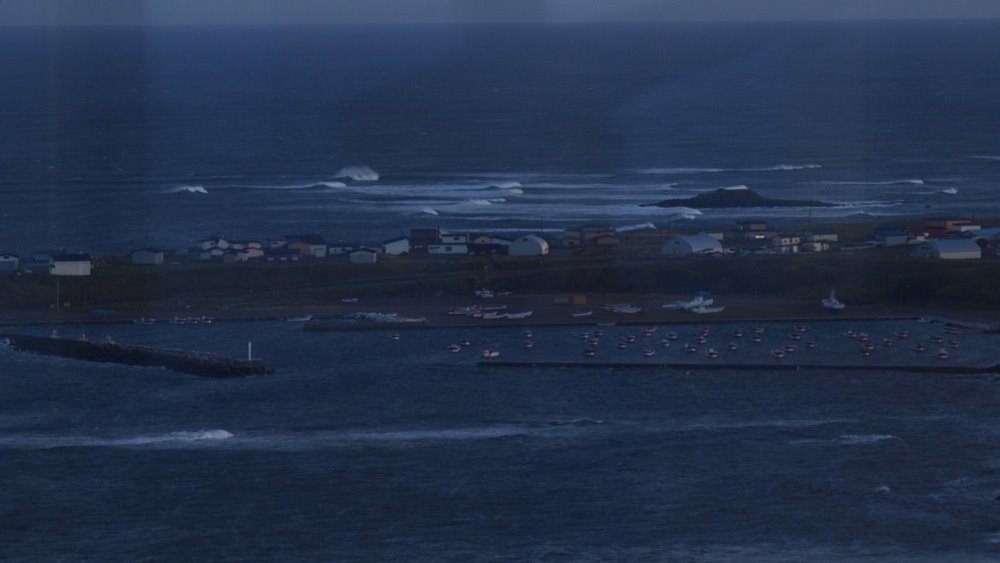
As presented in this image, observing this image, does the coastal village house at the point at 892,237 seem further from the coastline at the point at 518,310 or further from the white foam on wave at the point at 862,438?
the white foam on wave at the point at 862,438

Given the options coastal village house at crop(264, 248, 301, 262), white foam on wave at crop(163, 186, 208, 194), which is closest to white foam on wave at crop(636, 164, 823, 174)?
white foam on wave at crop(163, 186, 208, 194)

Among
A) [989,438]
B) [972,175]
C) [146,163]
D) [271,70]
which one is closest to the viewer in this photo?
[989,438]

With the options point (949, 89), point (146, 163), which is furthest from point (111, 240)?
point (949, 89)

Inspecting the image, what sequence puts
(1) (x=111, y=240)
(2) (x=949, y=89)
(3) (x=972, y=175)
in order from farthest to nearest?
(2) (x=949, y=89), (3) (x=972, y=175), (1) (x=111, y=240)

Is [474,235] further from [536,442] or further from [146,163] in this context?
[146,163]

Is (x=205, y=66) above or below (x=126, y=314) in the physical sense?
above

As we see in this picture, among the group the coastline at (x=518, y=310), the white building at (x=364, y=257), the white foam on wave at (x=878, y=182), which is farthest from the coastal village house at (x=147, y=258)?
the white foam on wave at (x=878, y=182)

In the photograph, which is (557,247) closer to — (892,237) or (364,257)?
(364,257)
